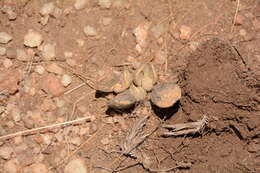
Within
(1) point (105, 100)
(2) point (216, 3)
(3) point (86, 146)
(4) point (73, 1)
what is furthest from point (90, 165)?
(2) point (216, 3)

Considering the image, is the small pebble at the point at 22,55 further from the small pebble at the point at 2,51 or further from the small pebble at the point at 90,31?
the small pebble at the point at 90,31

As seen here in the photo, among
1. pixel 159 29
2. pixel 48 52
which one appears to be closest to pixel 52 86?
pixel 48 52

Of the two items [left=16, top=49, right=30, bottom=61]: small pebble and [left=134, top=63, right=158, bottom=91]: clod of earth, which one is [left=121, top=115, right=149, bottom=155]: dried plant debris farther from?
[left=16, top=49, right=30, bottom=61]: small pebble

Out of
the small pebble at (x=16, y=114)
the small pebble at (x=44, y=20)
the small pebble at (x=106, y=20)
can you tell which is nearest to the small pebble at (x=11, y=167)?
the small pebble at (x=16, y=114)

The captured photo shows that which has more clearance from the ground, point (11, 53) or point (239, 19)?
point (239, 19)

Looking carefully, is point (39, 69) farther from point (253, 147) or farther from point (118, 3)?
point (253, 147)

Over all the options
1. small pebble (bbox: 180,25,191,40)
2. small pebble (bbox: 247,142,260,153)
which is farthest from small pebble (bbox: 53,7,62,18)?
small pebble (bbox: 247,142,260,153)

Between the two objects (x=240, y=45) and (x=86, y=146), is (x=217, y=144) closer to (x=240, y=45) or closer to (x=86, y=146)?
(x=240, y=45)
